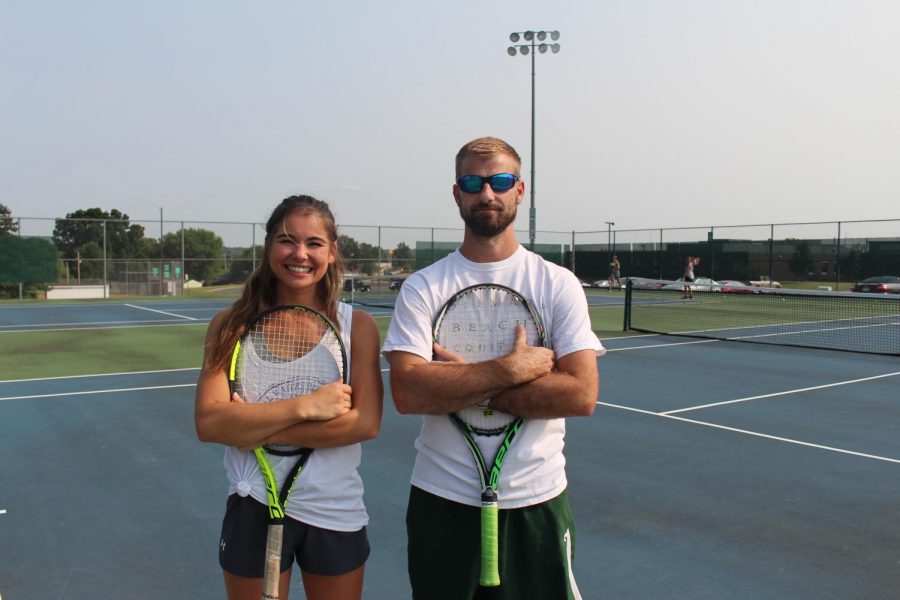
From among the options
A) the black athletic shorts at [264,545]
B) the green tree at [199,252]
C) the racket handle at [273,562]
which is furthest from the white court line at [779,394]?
the green tree at [199,252]

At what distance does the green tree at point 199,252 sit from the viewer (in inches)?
1156

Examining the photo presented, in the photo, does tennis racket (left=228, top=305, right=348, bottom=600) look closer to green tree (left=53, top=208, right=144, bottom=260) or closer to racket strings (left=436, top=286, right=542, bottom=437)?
racket strings (left=436, top=286, right=542, bottom=437)

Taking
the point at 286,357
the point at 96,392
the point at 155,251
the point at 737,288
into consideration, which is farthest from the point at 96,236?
the point at 286,357

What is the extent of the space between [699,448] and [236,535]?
4893 millimetres

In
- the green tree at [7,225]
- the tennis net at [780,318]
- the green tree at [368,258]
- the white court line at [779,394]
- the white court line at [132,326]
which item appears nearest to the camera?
the white court line at [779,394]

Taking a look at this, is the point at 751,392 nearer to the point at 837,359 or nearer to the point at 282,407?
the point at 837,359

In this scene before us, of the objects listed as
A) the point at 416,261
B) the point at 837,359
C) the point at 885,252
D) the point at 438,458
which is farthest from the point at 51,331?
the point at 885,252

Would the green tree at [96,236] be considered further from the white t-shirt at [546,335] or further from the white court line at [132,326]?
the white t-shirt at [546,335]

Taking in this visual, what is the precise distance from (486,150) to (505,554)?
121cm

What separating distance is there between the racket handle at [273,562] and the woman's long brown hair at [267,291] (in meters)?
0.52

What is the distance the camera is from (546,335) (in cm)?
242

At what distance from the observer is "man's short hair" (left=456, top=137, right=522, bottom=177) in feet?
7.80

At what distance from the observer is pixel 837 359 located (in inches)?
478

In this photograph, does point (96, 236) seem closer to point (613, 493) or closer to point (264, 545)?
point (613, 493)
